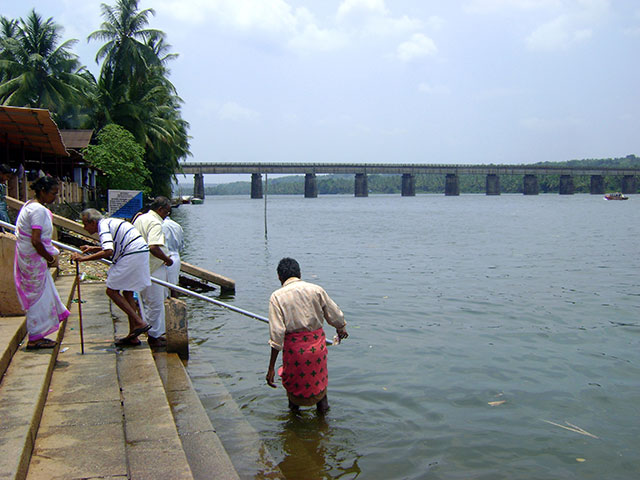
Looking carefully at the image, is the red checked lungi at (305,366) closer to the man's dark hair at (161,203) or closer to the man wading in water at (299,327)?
the man wading in water at (299,327)

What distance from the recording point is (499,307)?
13008 mm

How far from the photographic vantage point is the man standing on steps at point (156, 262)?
742 cm

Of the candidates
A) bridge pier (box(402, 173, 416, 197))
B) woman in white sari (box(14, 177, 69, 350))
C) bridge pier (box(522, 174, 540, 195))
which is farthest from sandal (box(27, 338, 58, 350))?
bridge pier (box(522, 174, 540, 195))

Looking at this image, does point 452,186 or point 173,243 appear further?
point 452,186

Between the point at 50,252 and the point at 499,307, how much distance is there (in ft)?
31.7

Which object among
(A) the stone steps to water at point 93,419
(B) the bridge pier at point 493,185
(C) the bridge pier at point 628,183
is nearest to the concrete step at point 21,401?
(A) the stone steps to water at point 93,419

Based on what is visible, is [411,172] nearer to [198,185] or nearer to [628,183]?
[198,185]

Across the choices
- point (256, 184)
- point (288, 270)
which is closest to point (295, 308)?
point (288, 270)

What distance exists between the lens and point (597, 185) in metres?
156

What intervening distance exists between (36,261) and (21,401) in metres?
1.83

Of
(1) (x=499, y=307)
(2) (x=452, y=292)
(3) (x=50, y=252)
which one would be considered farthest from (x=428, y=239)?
(3) (x=50, y=252)

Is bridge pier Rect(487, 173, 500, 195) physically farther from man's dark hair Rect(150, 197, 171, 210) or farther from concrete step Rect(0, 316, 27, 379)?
concrete step Rect(0, 316, 27, 379)

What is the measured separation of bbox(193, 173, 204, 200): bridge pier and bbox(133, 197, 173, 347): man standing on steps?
11478 centimetres

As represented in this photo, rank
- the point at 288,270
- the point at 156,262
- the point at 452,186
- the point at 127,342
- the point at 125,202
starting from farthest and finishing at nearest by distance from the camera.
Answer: the point at 452,186 → the point at 125,202 → the point at 156,262 → the point at 127,342 → the point at 288,270
